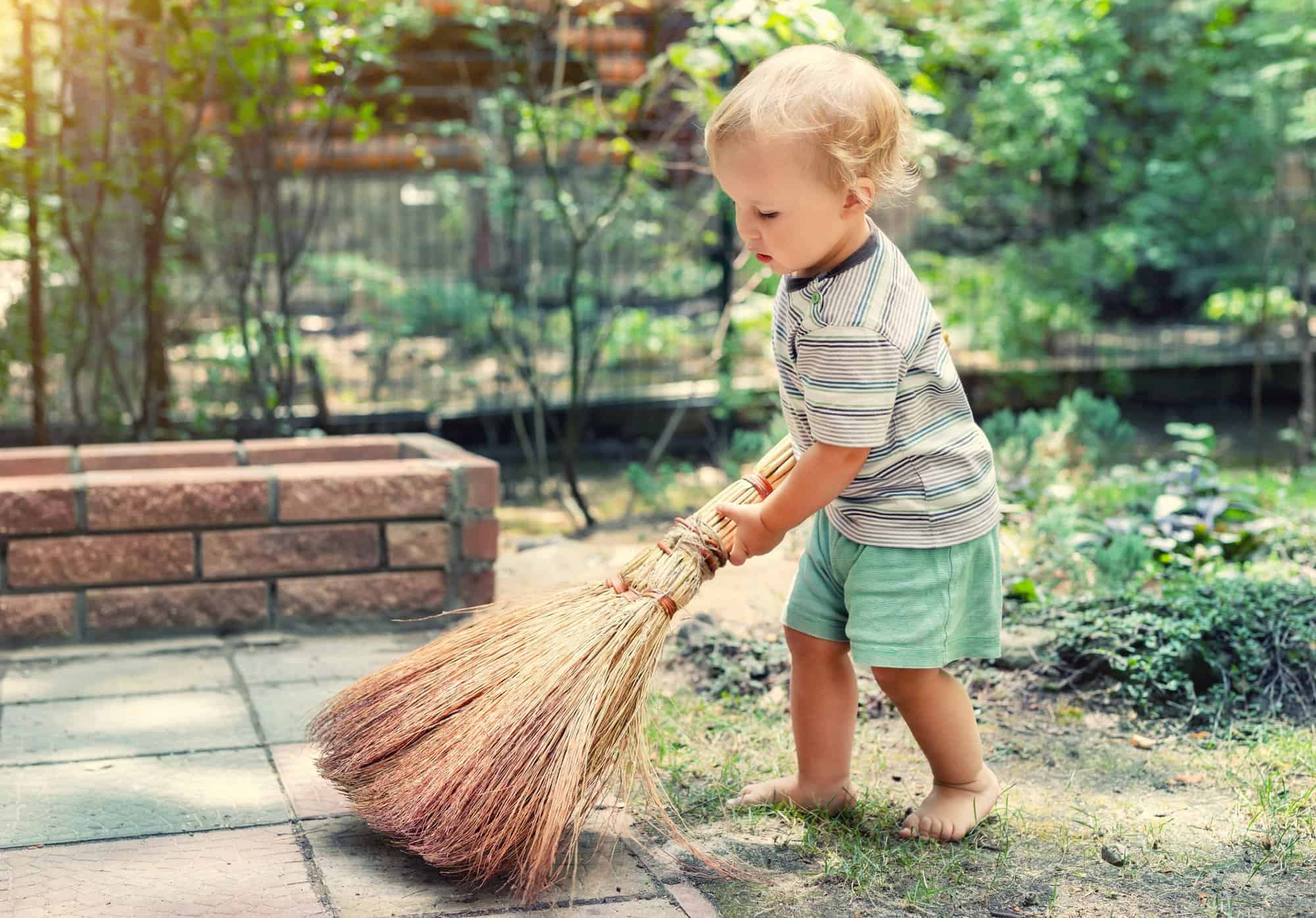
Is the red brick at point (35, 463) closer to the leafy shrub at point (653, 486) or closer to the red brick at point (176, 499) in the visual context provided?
the red brick at point (176, 499)

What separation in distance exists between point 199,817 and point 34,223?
2923 millimetres

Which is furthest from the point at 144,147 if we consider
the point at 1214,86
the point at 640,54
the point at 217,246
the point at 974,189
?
the point at 1214,86

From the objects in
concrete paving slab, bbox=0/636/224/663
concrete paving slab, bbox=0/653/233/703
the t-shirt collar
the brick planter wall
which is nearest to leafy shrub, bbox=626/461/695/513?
the brick planter wall

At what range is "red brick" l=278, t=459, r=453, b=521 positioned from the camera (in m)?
3.48

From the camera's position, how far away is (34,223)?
4469 mm

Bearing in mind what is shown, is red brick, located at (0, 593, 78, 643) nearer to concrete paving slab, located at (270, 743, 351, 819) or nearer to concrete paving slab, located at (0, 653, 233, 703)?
concrete paving slab, located at (0, 653, 233, 703)

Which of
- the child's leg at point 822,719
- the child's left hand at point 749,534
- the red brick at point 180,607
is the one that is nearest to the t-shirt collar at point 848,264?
the child's left hand at point 749,534

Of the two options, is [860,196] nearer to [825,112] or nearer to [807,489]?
[825,112]

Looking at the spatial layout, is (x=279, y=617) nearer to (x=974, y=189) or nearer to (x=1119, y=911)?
(x=1119, y=911)

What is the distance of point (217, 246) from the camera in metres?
5.77

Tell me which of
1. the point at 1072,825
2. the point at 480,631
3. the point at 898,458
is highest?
the point at 898,458

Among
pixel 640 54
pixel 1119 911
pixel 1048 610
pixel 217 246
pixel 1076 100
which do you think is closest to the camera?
pixel 1119 911

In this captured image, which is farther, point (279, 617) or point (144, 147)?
point (144, 147)

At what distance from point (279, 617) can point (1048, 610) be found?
2042 millimetres
